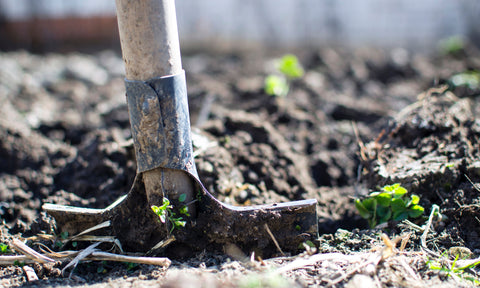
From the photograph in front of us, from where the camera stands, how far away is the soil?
164 centimetres

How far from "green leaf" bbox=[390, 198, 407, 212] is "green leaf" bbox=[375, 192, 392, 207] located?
2 cm

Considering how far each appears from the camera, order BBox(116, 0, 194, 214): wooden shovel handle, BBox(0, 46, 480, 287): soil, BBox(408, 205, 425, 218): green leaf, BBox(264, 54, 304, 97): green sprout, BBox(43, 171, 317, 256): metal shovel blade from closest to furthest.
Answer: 1. BBox(116, 0, 194, 214): wooden shovel handle
2. BBox(0, 46, 480, 287): soil
3. BBox(43, 171, 317, 256): metal shovel blade
4. BBox(408, 205, 425, 218): green leaf
5. BBox(264, 54, 304, 97): green sprout

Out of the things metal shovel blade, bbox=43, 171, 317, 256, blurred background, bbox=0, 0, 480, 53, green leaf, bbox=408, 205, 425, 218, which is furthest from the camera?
blurred background, bbox=0, 0, 480, 53

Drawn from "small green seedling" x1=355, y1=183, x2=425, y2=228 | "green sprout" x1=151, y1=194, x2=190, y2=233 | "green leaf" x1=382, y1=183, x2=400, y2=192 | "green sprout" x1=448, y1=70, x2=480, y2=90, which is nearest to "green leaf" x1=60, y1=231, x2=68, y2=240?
"green sprout" x1=151, y1=194, x2=190, y2=233

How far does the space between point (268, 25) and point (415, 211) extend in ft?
21.5

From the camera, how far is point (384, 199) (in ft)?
6.24

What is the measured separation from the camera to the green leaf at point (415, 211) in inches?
73.9

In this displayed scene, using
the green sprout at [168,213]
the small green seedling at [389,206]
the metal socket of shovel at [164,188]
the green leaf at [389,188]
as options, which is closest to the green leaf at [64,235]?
the metal socket of shovel at [164,188]

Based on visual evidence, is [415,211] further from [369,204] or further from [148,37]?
[148,37]

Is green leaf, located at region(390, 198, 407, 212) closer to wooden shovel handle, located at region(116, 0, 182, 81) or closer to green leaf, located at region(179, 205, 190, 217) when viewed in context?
green leaf, located at region(179, 205, 190, 217)

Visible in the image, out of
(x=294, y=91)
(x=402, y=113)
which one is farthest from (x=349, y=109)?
(x=402, y=113)

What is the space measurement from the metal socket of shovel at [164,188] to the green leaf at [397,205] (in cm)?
41

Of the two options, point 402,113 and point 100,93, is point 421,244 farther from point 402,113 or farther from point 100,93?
point 100,93

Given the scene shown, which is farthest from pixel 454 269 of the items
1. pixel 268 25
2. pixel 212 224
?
pixel 268 25
